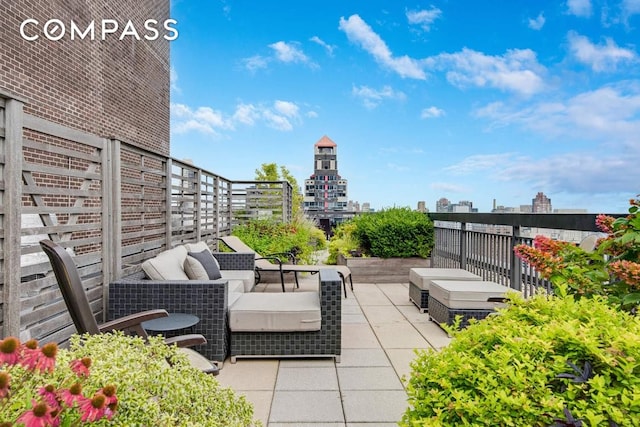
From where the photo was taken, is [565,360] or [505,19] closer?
[565,360]

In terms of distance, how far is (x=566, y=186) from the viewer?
4906mm

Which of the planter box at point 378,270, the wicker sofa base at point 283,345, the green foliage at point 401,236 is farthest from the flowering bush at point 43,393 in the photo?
the green foliage at point 401,236

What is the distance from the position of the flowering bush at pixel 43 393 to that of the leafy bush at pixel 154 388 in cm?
7

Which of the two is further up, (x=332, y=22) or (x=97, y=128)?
(x=332, y=22)

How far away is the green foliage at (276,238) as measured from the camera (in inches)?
304

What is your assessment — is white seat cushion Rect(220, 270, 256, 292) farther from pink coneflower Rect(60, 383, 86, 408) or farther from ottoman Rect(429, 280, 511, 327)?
pink coneflower Rect(60, 383, 86, 408)

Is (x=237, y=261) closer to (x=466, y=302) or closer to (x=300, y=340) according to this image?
(x=300, y=340)

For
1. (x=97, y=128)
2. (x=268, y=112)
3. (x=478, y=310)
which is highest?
(x=268, y=112)

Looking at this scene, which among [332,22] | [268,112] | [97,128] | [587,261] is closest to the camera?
[587,261]

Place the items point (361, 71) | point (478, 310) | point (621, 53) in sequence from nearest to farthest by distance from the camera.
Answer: point (478, 310) < point (621, 53) < point (361, 71)

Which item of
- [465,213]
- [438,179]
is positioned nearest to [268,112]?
[438,179]

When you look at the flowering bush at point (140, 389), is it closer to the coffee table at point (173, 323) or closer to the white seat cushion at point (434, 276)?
the coffee table at point (173, 323)

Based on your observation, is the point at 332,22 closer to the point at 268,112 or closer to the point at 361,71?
the point at 361,71

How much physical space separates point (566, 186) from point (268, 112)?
12.5m
